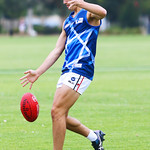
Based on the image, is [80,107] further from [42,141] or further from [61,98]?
[61,98]

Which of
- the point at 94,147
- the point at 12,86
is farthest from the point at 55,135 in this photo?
the point at 12,86

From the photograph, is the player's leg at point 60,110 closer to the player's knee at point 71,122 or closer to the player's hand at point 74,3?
the player's knee at point 71,122

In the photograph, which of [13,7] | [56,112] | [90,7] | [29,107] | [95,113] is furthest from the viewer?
[13,7]

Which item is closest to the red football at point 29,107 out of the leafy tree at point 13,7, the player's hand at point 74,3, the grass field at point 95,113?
the grass field at point 95,113

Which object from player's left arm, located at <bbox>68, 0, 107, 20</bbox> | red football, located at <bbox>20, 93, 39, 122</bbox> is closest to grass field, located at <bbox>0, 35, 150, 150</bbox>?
red football, located at <bbox>20, 93, 39, 122</bbox>

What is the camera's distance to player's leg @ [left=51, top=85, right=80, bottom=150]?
7176 millimetres

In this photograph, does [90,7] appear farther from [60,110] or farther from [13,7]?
[13,7]

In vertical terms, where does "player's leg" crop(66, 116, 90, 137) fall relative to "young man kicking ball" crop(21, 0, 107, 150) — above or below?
below

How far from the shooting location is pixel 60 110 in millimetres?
7176

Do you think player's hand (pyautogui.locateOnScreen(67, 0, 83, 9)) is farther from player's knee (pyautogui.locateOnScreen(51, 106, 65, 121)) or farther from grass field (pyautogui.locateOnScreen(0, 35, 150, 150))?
grass field (pyautogui.locateOnScreen(0, 35, 150, 150))

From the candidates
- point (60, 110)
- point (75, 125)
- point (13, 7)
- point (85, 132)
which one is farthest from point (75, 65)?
point (13, 7)

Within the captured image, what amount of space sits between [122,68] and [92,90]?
28.1ft

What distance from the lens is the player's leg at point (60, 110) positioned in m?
7.18

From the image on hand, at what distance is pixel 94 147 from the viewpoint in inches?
319
